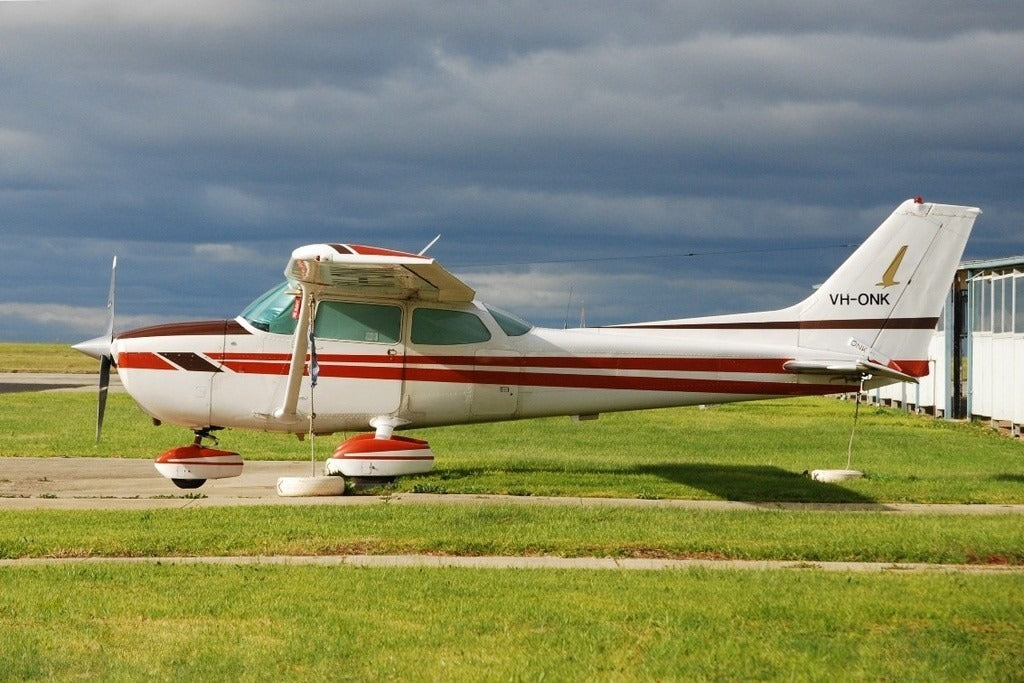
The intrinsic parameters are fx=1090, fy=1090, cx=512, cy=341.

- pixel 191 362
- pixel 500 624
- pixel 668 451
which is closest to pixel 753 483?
pixel 668 451

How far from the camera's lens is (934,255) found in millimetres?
15172

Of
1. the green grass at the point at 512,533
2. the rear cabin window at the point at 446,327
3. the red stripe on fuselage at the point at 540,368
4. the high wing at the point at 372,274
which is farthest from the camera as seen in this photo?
the rear cabin window at the point at 446,327

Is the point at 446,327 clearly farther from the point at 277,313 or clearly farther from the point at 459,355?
the point at 277,313

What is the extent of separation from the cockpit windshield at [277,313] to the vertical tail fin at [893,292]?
702 cm

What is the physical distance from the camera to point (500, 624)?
6.89 metres

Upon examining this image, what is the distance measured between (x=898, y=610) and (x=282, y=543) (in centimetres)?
540

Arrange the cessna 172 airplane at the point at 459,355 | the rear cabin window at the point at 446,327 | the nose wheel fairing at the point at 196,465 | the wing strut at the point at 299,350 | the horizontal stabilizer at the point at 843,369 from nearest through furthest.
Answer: the wing strut at the point at 299,350 → the nose wheel fairing at the point at 196,465 → the cessna 172 airplane at the point at 459,355 → the rear cabin window at the point at 446,327 → the horizontal stabilizer at the point at 843,369

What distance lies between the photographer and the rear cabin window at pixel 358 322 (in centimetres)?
1401

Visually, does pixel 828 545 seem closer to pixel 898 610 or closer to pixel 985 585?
pixel 985 585

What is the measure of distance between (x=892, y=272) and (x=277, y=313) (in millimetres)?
8459

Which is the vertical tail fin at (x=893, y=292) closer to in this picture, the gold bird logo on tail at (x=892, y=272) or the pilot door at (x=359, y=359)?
the gold bird logo on tail at (x=892, y=272)

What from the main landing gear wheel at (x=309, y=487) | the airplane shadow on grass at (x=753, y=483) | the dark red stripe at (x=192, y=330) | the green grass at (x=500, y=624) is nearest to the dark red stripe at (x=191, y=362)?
the dark red stripe at (x=192, y=330)

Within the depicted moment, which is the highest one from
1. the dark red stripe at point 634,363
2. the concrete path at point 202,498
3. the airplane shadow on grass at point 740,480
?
the dark red stripe at point 634,363

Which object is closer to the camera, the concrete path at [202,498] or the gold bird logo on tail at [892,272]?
the concrete path at [202,498]
